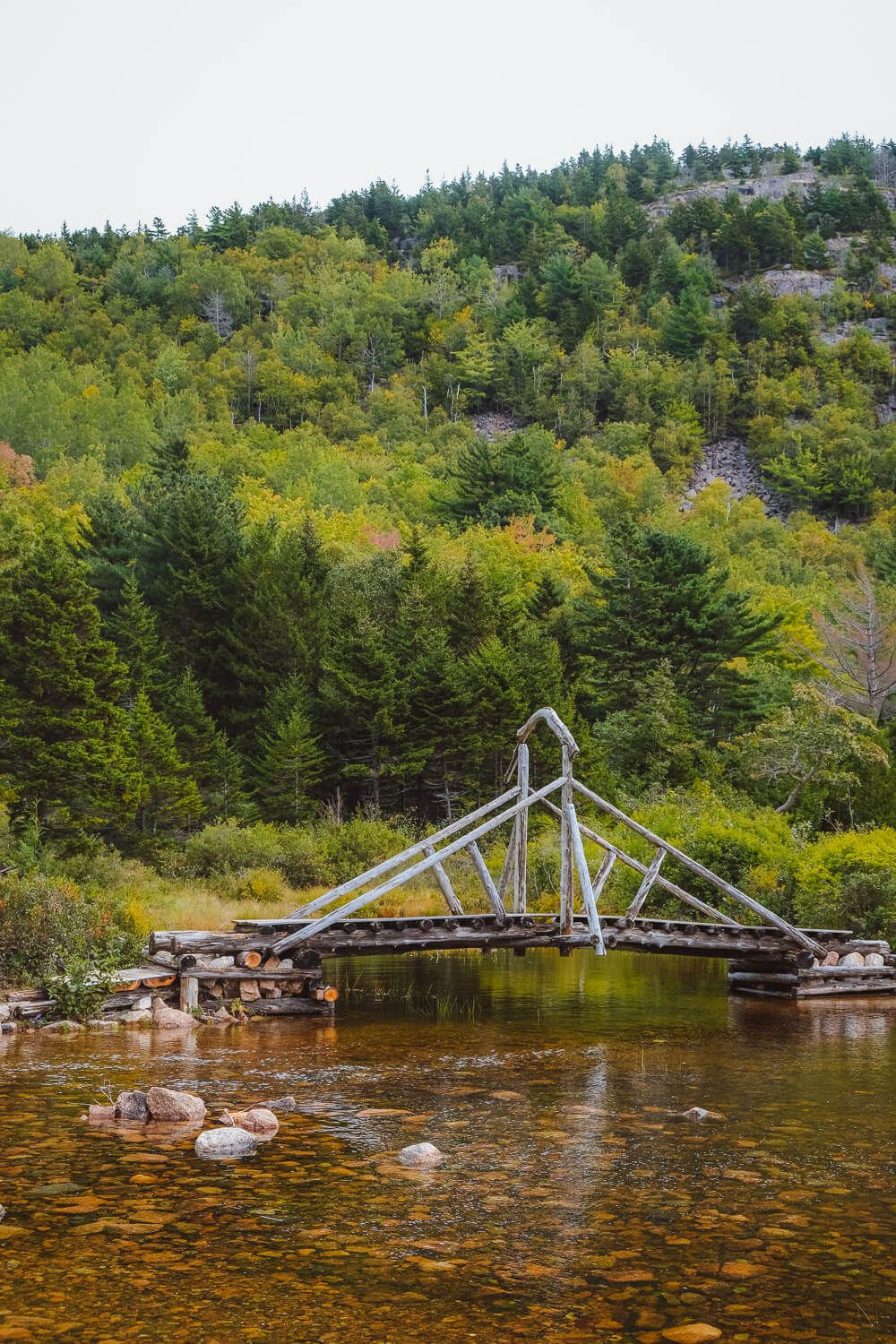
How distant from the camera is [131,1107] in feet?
35.4

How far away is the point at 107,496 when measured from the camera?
177ft

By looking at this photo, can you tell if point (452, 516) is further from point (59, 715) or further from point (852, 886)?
point (852, 886)

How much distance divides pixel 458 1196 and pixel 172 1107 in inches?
125

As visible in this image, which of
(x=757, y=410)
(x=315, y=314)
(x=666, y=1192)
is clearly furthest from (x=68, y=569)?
(x=315, y=314)

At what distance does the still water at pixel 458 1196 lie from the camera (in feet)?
21.9

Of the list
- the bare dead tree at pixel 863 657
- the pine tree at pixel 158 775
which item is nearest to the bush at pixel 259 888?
the pine tree at pixel 158 775

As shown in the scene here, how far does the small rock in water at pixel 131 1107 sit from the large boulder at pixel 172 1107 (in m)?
0.05

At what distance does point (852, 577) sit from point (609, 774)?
137 feet

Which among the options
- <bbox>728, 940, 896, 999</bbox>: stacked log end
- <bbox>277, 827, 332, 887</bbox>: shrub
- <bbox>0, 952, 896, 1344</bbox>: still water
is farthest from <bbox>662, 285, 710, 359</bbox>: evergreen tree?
<bbox>0, 952, 896, 1344</bbox>: still water

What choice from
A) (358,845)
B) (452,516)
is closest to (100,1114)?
(358,845)

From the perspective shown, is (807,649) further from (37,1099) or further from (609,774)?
(37,1099)

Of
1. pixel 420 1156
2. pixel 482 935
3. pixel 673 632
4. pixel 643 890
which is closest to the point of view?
pixel 420 1156

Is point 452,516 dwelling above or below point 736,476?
below

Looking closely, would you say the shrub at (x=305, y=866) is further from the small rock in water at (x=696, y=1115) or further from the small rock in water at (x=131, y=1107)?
the small rock in water at (x=131, y=1107)
